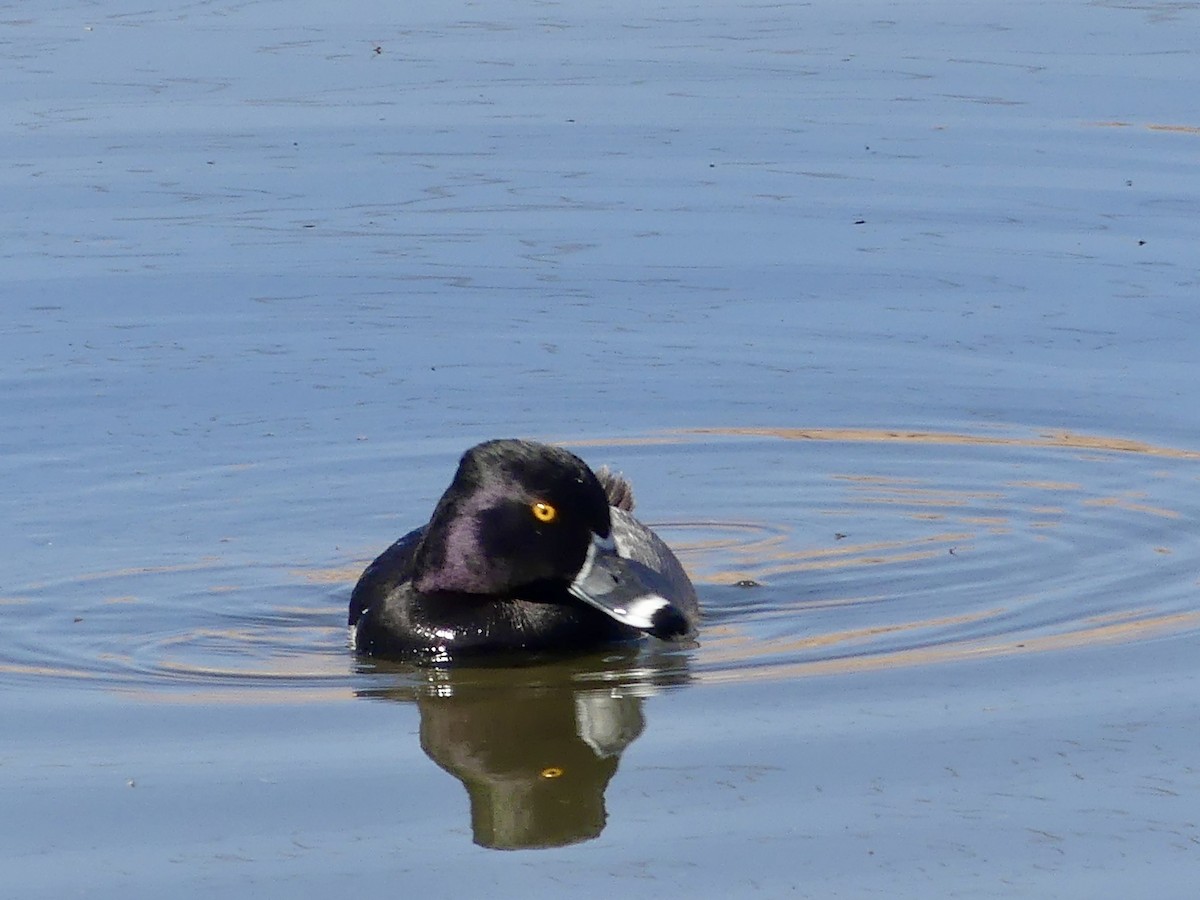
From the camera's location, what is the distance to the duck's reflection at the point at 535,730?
209 inches

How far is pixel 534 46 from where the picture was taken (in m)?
14.8

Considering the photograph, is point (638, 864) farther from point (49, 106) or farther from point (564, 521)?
point (49, 106)

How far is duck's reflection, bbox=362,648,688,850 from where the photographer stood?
17.4ft

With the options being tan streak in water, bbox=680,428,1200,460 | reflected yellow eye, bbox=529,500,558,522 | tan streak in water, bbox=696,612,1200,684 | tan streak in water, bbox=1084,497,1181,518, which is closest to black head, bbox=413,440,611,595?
reflected yellow eye, bbox=529,500,558,522

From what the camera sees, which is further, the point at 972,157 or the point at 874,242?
the point at 972,157

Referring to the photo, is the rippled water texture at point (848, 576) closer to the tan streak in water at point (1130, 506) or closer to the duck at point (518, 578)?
the tan streak in water at point (1130, 506)

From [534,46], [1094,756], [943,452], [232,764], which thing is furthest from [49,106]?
[1094,756]

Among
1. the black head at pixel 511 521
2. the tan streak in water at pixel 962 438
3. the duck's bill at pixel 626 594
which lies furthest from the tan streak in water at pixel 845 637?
the tan streak in water at pixel 962 438

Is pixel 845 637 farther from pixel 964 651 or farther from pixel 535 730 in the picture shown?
pixel 535 730

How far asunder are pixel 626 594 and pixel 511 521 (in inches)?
15.4

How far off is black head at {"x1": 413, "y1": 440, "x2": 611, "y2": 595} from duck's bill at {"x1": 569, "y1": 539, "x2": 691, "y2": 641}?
0.05 meters

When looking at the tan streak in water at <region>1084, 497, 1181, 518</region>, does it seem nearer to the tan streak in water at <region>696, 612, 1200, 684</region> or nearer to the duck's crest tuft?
the tan streak in water at <region>696, 612, 1200, 684</region>

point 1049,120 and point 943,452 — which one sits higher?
point 1049,120

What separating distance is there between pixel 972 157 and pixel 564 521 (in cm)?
626
